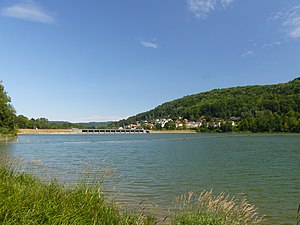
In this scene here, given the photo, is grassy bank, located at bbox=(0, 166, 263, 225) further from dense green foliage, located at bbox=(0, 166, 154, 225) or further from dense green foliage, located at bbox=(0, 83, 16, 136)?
dense green foliage, located at bbox=(0, 83, 16, 136)

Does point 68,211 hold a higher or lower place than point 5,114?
lower

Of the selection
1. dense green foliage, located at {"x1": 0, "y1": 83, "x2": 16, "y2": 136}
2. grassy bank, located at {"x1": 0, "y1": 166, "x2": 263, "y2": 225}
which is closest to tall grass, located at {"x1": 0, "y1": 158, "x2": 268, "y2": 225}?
grassy bank, located at {"x1": 0, "y1": 166, "x2": 263, "y2": 225}

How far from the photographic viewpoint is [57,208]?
7.30 metres

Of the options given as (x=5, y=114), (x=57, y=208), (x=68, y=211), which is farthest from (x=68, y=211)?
(x=5, y=114)

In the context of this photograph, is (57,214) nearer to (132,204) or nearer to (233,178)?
(132,204)

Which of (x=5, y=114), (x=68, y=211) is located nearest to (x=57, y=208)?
(x=68, y=211)

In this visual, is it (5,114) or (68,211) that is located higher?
(5,114)

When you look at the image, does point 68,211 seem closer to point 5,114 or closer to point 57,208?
point 57,208

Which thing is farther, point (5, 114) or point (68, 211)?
point (5, 114)

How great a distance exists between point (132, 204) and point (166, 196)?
2952 mm

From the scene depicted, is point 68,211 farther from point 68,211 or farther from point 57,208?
point 57,208

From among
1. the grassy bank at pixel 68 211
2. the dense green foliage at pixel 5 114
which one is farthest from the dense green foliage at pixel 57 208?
the dense green foliage at pixel 5 114

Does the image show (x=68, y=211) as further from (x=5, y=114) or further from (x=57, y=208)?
(x=5, y=114)

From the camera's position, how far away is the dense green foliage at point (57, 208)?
6.39m
